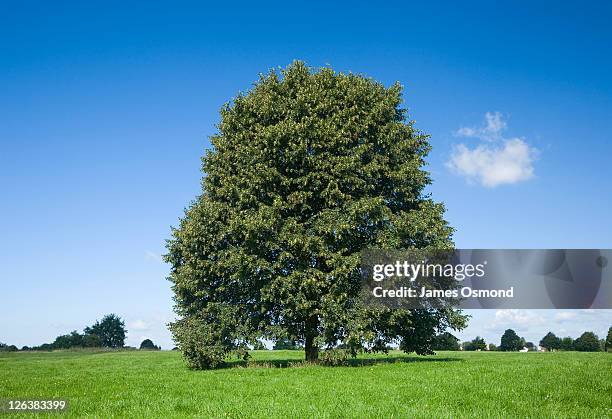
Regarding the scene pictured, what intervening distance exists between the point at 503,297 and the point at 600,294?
5.86 meters

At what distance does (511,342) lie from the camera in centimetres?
8681

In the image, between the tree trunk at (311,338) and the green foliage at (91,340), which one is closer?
the tree trunk at (311,338)

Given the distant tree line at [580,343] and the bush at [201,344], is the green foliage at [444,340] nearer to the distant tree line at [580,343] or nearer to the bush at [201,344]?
the bush at [201,344]

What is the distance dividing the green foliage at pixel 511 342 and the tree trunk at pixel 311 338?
5515 cm

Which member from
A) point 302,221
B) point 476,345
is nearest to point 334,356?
point 302,221

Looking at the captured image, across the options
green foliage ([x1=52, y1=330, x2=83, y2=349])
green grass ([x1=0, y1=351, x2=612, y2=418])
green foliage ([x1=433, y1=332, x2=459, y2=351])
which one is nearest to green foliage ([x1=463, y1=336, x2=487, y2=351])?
green foliage ([x1=433, y1=332, x2=459, y2=351])

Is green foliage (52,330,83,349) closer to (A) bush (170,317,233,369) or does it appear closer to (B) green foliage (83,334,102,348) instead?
(B) green foliage (83,334,102,348)

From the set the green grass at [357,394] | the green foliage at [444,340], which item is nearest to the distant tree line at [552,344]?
the green foliage at [444,340]

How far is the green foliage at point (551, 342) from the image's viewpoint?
86.8 metres

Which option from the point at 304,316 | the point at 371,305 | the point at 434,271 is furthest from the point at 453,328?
the point at 304,316

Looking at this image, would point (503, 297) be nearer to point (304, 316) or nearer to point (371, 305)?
point (371, 305)

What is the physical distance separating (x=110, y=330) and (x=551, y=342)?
12209 centimetres

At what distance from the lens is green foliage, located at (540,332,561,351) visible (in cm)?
8679

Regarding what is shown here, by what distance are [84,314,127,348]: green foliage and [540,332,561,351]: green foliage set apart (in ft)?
389
